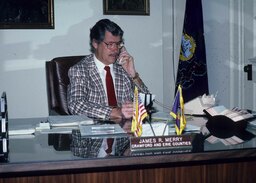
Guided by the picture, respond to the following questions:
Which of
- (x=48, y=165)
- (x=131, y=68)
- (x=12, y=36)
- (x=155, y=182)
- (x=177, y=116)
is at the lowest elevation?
(x=155, y=182)

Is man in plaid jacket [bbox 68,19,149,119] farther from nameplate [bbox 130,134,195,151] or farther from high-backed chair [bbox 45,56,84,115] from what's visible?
nameplate [bbox 130,134,195,151]

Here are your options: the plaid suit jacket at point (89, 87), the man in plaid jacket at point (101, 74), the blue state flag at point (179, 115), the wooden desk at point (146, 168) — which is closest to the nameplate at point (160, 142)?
the wooden desk at point (146, 168)

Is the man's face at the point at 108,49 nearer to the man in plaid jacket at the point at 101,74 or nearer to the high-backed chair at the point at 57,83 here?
the man in plaid jacket at the point at 101,74

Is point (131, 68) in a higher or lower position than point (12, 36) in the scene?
lower

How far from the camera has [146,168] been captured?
152 centimetres

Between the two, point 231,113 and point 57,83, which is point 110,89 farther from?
point 231,113

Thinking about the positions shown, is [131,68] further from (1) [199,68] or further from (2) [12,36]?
(2) [12,36]

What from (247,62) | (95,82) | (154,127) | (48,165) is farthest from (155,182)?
(247,62)

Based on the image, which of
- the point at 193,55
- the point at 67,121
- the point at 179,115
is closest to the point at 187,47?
the point at 193,55

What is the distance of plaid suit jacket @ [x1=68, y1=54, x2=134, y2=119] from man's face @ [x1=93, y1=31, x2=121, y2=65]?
84mm

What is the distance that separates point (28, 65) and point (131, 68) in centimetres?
119

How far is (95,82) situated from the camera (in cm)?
271

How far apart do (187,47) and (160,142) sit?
233 cm

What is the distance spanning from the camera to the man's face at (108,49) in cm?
273
